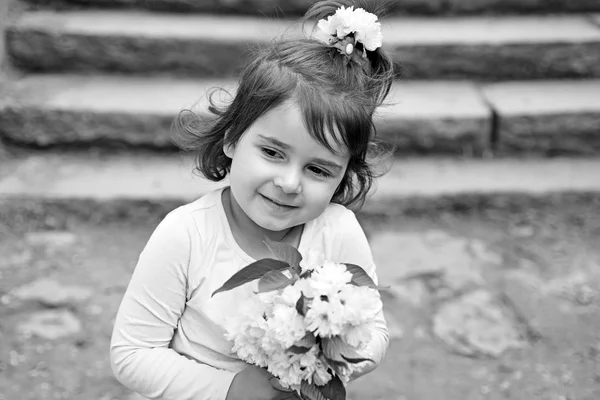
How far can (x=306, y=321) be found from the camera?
1.40 metres

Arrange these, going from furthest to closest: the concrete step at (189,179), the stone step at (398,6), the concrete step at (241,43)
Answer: the stone step at (398,6) < the concrete step at (241,43) < the concrete step at (189,179)

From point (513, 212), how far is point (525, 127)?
47 centimetres

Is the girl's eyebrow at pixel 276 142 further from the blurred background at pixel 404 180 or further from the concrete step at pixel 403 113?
the concrete step at pixel 403 113

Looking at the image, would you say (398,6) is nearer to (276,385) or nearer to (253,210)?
(253,210)

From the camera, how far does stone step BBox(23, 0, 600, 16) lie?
4.15 metres

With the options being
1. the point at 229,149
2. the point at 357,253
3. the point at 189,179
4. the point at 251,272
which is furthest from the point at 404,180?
the point at 251,272

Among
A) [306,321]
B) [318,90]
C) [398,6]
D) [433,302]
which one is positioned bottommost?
[433,302]

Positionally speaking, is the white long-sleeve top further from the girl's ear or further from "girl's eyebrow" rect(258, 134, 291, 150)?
"girl's eyebrow" rect(258, 134, 291, 150)

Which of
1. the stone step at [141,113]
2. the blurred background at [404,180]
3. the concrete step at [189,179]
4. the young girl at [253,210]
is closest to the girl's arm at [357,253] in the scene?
the young girl at [253,210]

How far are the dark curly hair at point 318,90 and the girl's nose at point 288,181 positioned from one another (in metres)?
0.09

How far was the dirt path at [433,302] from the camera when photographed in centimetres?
273

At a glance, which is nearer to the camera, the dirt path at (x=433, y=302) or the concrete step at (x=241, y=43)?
the dirt path at (x=433, y=302)

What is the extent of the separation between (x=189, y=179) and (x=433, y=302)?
1.30 meters

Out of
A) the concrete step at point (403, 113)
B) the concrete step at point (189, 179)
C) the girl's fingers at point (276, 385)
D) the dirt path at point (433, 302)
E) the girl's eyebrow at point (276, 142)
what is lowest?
the dirt path at point (433, 302)
